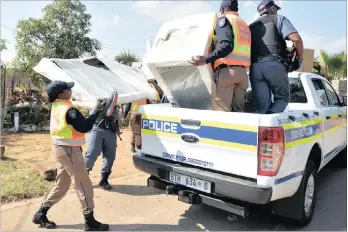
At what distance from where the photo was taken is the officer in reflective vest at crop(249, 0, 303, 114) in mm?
3922

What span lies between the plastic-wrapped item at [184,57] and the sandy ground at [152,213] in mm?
1375

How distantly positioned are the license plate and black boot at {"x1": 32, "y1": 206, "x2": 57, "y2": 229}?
1.41 metres

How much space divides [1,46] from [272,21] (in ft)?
31.3

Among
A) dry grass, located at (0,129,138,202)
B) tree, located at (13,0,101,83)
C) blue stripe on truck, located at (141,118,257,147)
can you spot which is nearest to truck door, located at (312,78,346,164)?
blue stripe on truck, located at (141,118,257,147)

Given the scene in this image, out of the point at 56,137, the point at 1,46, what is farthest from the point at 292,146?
the point at 1,46

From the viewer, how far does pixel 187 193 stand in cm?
353

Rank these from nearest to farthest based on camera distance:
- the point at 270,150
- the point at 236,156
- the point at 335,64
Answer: the point at 270,150, the point at 236,156, the point at 335,64

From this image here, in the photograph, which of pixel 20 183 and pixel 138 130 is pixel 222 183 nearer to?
pixel 138 130

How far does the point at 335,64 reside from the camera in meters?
16.2

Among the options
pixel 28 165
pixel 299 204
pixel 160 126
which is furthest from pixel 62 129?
pixel 28 165

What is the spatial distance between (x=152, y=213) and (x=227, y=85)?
1856mm

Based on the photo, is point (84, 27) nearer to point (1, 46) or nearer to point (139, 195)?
point (1, 46)

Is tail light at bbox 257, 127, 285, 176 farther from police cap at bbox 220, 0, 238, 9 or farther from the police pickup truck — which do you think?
police cap at bbox 220, 0, 238, 9

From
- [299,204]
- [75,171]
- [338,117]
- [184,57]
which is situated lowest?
[299,204]
